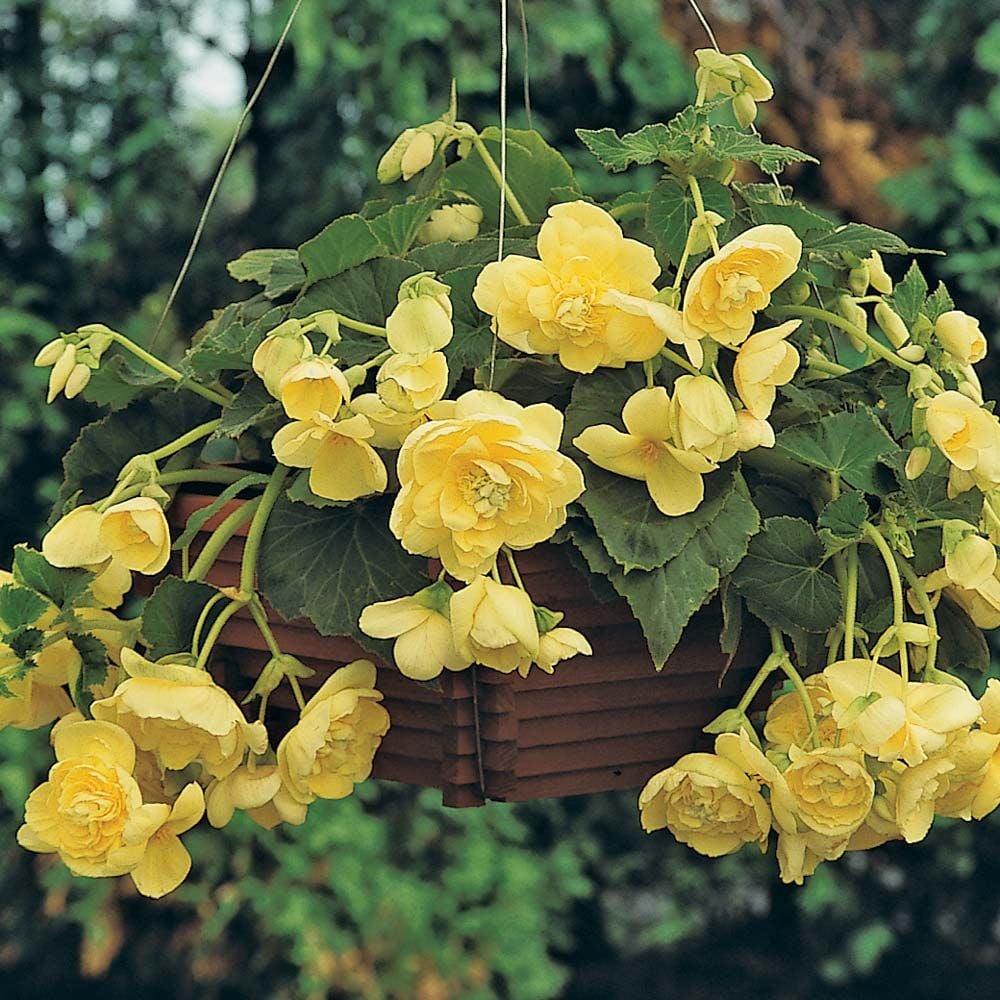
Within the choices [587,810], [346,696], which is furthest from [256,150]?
[346,696]

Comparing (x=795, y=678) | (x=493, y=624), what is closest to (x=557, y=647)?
(x=493, y=624)

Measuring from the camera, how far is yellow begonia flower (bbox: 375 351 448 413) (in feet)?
1.93

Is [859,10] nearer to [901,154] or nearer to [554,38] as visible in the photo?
[901,154]

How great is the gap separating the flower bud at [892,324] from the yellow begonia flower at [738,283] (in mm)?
148

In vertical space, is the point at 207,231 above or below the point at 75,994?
above

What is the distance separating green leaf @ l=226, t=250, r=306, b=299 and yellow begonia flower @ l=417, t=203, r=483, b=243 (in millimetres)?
83

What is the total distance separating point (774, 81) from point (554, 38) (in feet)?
1.16

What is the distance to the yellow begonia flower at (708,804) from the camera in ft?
2.14

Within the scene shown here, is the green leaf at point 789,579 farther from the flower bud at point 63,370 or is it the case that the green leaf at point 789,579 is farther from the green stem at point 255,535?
the flower bud at point 63,370

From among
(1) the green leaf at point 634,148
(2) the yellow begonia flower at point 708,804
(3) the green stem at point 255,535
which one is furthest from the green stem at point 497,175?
(2) the yellow begonia flower at point 708,804

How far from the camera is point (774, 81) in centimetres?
187

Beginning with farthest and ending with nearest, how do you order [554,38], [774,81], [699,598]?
[774,81] → [554,38] → [699,598]

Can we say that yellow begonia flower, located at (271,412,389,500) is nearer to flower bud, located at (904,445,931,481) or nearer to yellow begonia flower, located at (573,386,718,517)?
yellow begonia flower, located at (573,386,718,517)

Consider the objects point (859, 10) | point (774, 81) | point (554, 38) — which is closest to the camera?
point (554, 38)
